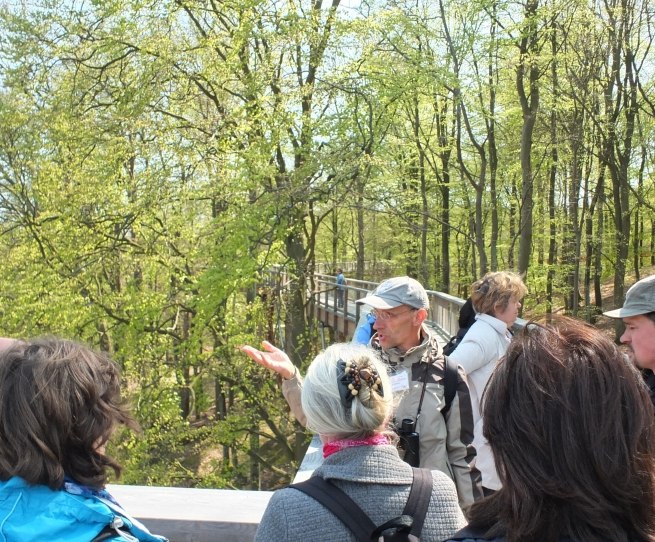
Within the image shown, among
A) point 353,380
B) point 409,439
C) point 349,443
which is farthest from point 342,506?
point 409,439

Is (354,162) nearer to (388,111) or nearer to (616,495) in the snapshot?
(388,111)

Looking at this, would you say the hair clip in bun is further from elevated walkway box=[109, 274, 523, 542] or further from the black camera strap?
the black camera strap

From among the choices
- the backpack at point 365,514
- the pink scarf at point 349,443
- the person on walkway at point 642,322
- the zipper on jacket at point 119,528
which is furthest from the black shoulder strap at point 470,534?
the person on walkway at point 642,322

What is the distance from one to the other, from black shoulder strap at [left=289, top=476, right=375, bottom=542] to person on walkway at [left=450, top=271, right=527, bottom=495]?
59.3 inches

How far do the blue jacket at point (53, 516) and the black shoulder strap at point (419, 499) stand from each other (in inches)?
27.5

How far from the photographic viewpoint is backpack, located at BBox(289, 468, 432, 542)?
5.41 feet

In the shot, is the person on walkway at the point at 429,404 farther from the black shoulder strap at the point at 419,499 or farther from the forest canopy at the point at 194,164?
the forest canopy at the point at 194,164

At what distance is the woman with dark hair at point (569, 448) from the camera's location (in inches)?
48.9

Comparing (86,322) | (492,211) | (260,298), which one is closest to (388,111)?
(260,298)

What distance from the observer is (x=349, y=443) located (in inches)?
71.7

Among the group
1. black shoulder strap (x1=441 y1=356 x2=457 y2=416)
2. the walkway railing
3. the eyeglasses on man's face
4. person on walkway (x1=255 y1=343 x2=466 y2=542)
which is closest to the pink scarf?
person on walkway (x1=255 y1=343 x2=466 y2=542)

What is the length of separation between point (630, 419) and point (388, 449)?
2.36ft

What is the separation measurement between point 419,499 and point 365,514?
0.17 m

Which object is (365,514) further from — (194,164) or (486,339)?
(194,164)
